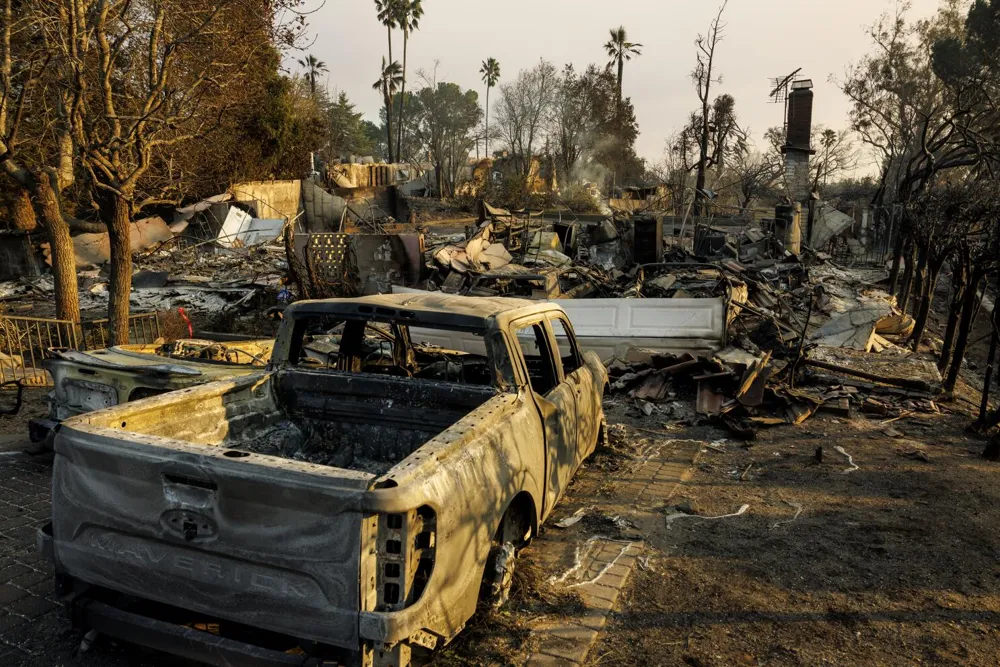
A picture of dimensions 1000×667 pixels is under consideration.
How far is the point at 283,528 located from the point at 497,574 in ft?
4.16

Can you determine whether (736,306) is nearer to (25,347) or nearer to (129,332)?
(129,332)

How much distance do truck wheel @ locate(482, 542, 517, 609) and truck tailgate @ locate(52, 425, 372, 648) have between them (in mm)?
1045

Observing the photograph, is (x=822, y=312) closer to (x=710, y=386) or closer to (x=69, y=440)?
(x=710, y=386)

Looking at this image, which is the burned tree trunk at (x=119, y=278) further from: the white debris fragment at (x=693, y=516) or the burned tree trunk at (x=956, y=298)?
the burned tree trunk at (x=956, y=298)

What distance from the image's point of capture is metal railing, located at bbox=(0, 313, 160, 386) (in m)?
8.77

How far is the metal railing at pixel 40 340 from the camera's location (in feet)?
28.8

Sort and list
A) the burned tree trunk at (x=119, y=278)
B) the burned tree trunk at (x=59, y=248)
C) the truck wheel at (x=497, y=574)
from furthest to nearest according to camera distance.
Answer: the burned tree trunk at (x=59, y=248) → the burned tree trunk at (x=119, y=278) → the truck wheel at (x=497, y=574)

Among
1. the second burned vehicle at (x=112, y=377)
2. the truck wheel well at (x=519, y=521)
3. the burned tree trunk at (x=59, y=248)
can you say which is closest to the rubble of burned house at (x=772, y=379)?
the truck wheel well at (x=519, y=521)

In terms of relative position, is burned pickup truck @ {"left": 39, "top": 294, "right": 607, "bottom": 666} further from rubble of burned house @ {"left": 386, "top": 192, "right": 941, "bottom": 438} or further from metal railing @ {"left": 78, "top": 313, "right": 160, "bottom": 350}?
metal railing @ {"left": 78, "top": 313, "right": 160, "bottom": 350}

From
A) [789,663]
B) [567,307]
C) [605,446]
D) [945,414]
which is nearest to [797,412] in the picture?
[945,414]

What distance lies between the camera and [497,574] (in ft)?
11.1

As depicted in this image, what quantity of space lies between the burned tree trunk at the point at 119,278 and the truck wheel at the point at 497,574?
8.37m

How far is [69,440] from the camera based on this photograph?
2961 mm

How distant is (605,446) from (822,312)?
9.63 metres
